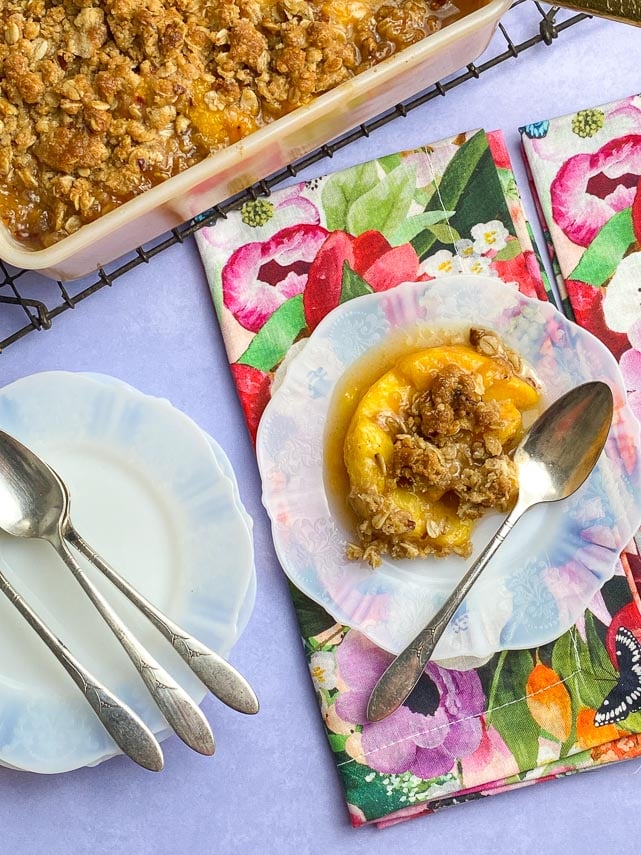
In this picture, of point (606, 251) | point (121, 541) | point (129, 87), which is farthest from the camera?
point (606, 251)

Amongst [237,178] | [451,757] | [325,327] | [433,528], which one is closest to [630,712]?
[451,757]

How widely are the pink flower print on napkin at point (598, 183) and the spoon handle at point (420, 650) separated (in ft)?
1.67

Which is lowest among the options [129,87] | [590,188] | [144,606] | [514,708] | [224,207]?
[514,708]

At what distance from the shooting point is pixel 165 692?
1.27 m

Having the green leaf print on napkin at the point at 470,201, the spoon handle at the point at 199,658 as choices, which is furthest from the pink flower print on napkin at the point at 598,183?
the spoon handle at the point at 199,658

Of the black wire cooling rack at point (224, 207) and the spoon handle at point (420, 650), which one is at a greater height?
the black wire cooling rack at point (224, 207)

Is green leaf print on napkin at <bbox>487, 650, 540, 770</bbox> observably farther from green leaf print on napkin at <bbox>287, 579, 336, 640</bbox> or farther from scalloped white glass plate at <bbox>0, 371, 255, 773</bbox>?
scalloped white glass plate at <bbox>0, 371, 255, 773</bbox>

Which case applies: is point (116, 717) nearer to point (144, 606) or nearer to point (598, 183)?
point (144, 606)

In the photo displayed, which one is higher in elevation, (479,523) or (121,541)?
(121,541)

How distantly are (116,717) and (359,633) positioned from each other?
0.40 metres

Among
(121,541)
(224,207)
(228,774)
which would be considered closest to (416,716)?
(228,774)

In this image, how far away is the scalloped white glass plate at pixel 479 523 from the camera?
136 centimetres

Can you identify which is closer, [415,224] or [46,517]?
[46,517]

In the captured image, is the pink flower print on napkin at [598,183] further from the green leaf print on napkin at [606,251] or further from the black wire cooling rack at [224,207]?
the black wire cooling rack at [224,207]
